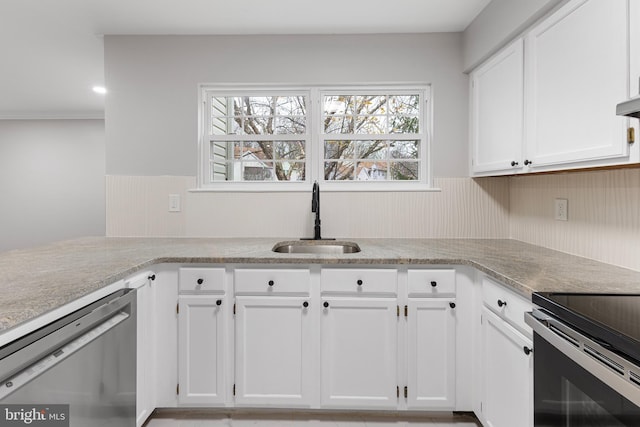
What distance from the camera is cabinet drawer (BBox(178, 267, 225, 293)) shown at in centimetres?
186

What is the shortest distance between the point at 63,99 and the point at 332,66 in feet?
11.6

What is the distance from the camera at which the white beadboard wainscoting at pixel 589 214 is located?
153 cm

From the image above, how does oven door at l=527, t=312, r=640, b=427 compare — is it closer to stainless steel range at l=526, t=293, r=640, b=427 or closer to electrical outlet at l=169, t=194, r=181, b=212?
stainless steel range at l=526, t=293, r=640, b=427

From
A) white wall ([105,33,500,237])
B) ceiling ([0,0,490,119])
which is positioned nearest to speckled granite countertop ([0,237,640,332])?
white wall ([105,33,500,237])

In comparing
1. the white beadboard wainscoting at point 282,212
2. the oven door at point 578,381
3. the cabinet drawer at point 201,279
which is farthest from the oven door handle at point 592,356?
the white beadboard wainscoting at point 282,212

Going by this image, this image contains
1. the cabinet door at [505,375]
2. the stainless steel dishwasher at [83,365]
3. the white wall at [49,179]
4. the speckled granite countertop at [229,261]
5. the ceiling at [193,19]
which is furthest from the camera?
the white wall at [49,179]

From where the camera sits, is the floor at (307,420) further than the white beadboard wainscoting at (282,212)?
No

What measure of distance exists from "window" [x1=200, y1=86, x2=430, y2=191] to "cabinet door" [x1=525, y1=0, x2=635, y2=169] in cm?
91

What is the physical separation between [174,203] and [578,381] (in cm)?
238

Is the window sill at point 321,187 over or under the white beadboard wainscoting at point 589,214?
over

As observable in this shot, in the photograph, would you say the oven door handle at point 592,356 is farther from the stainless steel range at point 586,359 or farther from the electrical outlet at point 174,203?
the electrical outlet at point 174,203

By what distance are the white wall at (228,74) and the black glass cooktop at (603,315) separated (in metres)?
1.54

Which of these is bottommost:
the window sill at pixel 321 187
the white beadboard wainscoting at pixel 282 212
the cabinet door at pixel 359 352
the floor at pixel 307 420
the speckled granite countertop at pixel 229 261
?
the floor at pixel 307 420

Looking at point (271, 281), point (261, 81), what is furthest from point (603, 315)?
point (261, 81)
